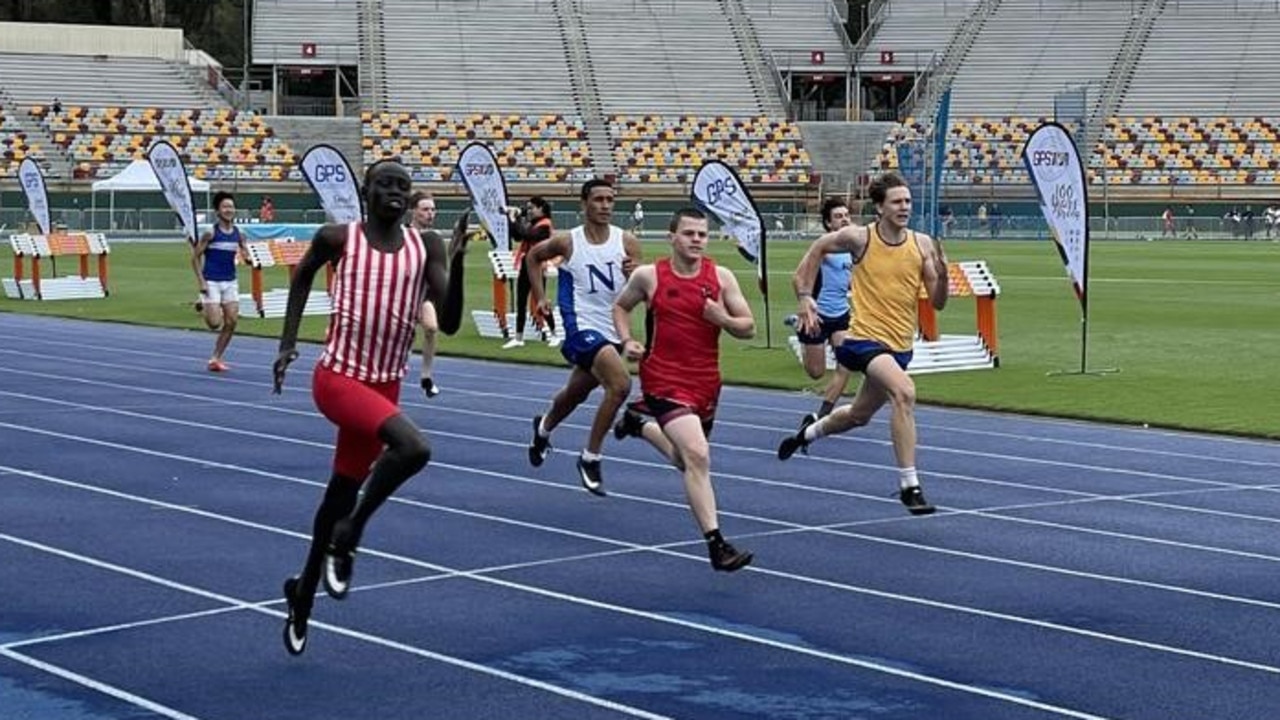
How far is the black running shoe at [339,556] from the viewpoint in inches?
313

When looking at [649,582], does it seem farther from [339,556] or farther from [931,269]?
[931,269]

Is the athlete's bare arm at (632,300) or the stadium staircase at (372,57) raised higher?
the stadium staircase at (372,57)

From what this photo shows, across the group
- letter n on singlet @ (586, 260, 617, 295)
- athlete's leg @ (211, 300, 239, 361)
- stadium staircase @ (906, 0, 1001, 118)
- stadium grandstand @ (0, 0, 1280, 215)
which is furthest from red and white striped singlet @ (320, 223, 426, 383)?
stadium staircase @ (906, 0, 1001, 118)

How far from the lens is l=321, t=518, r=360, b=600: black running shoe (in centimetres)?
796

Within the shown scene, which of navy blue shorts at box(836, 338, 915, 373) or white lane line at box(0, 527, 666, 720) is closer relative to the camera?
white lane line at box(0, 527, 666, 720)

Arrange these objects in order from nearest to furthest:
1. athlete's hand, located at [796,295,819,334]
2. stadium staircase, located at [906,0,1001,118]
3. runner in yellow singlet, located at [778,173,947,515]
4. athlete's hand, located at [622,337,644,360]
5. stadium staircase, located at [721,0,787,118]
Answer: athlete's hand, located at [622,337,644,360] < athlete's hand, located at [796,295,819,334] < runner in yellow singlet, located at [778,173,947,515] < stadium staircase, located at [906,0,1001,118] < stadium staircase, located at [721,0,787,118]

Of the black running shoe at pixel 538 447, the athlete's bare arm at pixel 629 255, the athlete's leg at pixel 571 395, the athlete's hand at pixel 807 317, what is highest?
the athlete's bare arm at pixel 629 255

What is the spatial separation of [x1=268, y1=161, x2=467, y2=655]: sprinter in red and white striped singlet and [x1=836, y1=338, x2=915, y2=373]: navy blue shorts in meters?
4.60

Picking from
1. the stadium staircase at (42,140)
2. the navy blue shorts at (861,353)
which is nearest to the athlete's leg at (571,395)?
the navy blue shorts at (861,353)

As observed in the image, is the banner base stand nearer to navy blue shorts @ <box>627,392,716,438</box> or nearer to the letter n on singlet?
the letter n on singlet

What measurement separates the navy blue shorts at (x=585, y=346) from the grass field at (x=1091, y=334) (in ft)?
19.4

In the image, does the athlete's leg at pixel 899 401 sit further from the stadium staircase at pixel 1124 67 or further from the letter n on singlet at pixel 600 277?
the stadium staircase at pixel 1124 67

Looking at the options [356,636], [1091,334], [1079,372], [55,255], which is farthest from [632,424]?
[55,255]

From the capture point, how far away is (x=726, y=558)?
981cm
